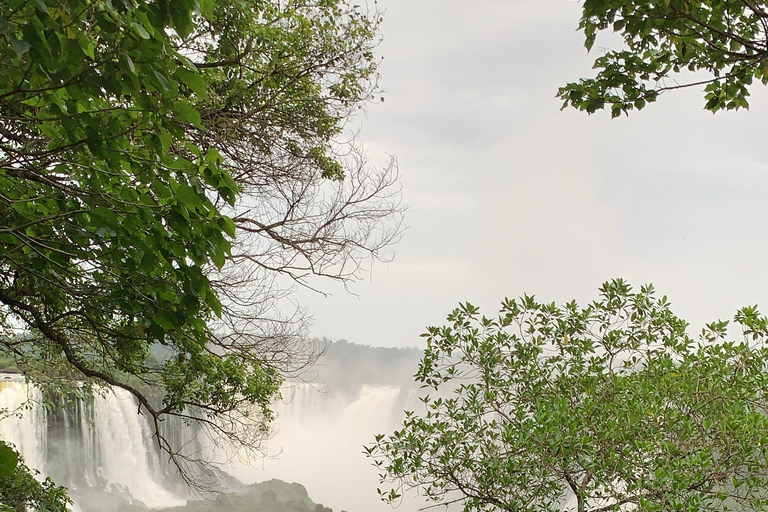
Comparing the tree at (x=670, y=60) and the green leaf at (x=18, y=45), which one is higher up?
the tree at (x=670, y=60)

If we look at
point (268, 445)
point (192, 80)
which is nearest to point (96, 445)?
point (268, 445)

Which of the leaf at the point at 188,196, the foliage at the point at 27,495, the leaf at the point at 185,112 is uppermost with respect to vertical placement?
the leaf at the point at 185,112

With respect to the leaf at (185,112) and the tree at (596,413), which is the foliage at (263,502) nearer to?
the tree at (596,413)

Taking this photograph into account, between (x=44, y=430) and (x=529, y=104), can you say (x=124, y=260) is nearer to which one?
(x=529, y=104)

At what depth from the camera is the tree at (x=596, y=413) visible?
218cm

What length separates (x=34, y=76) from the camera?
1346 millimetres

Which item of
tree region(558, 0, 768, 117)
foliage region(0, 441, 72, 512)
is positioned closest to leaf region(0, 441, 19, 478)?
tree region(558, 0, 768, 117)

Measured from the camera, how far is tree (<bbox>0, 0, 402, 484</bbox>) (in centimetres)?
128

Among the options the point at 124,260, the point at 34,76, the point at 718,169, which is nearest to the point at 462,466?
the point at 124,260

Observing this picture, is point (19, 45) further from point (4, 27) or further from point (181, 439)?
point (181, 439)

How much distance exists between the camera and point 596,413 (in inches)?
94.3

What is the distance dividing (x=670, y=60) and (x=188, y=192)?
1352 mm

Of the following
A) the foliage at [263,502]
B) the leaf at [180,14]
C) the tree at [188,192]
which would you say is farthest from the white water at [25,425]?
the leaf at [180,14]

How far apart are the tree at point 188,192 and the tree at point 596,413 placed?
3.58 ft
